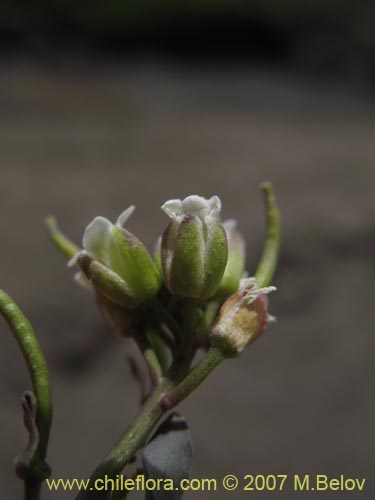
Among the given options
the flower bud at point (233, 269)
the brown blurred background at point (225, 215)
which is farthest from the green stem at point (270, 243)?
the brown blurred background at point (225, 215)

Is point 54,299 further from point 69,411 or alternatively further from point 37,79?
point 37,79

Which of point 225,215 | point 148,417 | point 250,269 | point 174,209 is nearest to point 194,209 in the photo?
point 174,209

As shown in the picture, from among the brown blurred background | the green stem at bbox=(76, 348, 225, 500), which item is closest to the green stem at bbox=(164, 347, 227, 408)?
the green stem at bbox=(76, 348, 225, 500)

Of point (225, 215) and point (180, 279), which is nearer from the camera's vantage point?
point (180, 279)

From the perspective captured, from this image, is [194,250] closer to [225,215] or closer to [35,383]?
[35,383]

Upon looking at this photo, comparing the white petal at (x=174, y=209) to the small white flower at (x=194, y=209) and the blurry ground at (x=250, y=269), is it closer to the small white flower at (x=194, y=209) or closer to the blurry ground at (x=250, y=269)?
the small white flower at (x=194, y=209)

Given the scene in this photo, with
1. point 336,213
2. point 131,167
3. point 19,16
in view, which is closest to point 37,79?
point 19,16
